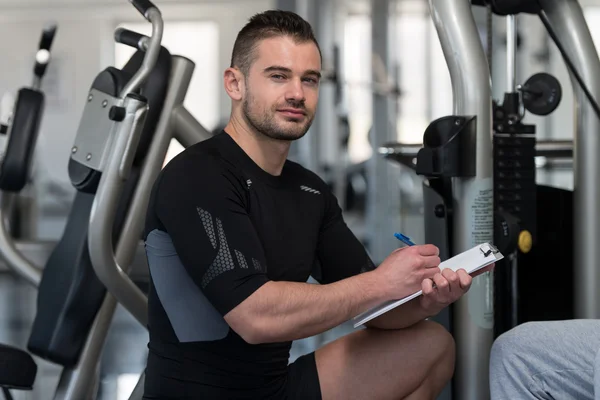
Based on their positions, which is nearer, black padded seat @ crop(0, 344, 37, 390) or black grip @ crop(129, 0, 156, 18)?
black padded seat @ crop(0, 344, 37, 390)

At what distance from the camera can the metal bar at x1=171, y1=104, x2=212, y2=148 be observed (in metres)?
2.05

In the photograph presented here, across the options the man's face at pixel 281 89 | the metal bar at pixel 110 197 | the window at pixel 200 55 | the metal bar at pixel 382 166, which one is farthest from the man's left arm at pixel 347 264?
the window at pixel 200 55

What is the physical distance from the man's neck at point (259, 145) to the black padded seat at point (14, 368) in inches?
24.4

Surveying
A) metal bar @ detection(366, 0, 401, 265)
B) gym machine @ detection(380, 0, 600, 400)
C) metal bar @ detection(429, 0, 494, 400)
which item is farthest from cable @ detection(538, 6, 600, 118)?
metal bar @ detection(366, 0, 401, 265)

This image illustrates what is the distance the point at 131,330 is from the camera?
447 centimetres

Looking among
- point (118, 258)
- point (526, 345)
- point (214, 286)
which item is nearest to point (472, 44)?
point (526, 345)

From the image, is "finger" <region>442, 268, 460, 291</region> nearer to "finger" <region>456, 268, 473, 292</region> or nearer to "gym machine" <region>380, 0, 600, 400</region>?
"finger" <region>456, 268, 473, 292</region>

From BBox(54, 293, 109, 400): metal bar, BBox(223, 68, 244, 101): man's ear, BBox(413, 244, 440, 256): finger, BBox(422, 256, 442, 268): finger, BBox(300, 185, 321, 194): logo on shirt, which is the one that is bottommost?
BBox(54, 293, 109, 400): metal bar

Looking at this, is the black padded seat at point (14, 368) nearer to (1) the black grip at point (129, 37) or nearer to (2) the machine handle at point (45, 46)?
(1) the black grip at point (129, 37)

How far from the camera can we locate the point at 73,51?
6.21 meters

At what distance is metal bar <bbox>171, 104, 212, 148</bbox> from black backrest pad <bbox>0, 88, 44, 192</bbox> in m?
0.59

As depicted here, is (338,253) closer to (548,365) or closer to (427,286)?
(427,286)

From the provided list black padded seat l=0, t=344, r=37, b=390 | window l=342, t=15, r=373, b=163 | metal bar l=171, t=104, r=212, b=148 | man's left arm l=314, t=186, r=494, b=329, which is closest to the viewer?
black padded seat l=0, t=344, r=37, b=390

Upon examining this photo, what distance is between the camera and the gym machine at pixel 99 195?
73.3 inches
